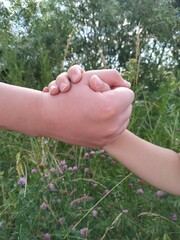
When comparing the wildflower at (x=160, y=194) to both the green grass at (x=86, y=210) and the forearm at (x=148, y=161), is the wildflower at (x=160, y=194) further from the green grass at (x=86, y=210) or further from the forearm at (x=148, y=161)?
the forearm at (x=148, y=161)

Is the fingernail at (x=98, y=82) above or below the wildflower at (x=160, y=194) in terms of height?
above

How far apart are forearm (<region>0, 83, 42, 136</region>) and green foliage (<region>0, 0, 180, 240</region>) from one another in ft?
1.37

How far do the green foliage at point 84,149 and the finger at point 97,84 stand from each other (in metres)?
0.45

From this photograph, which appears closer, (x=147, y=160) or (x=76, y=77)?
(x=76, y=77)

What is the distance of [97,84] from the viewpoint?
4.05 feet

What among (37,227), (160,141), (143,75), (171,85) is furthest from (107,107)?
(143,75)

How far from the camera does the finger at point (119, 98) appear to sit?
47.9 inches

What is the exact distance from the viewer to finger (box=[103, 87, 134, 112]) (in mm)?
1216

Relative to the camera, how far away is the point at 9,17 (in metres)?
4.45

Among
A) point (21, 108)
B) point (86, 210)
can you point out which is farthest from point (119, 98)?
point (86, 210)

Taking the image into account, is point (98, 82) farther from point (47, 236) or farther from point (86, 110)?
point (47, 236)

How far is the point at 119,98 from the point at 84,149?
1188 mm

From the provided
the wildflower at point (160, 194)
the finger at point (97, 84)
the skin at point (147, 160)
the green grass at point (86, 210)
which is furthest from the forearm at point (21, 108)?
the wildflower at point (160, 194)

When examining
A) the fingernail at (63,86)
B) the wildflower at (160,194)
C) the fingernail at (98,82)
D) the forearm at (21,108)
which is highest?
the fingernail at (98,82)
